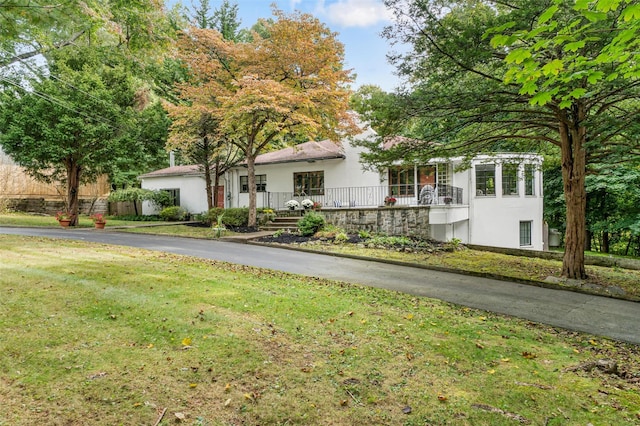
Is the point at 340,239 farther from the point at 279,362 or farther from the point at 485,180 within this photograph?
the point at 279,362

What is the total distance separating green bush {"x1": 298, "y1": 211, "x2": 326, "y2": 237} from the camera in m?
14.4

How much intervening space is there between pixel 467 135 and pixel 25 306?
34.6 ft

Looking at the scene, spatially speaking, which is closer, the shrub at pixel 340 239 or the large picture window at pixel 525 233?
the shrub at pixel 340 239

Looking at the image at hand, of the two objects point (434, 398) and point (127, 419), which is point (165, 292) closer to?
point (127, 419)

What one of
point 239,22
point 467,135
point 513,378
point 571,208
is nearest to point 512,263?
point 571,208

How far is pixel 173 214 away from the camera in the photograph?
22.0 metres

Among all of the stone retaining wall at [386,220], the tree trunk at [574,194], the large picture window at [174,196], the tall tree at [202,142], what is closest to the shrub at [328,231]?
the stone retaining wall at [386,220]

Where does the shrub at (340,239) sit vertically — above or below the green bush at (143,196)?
below

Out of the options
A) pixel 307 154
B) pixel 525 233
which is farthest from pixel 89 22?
pixel 525 233

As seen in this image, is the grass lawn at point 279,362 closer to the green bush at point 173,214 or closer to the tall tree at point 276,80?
→ the tall tree at point 276,80

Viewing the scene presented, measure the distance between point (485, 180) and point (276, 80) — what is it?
36.0ft

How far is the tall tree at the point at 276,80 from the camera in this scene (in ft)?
45.9

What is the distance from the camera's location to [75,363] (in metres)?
3.08

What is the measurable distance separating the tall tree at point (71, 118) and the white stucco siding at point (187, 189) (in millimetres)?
5033
